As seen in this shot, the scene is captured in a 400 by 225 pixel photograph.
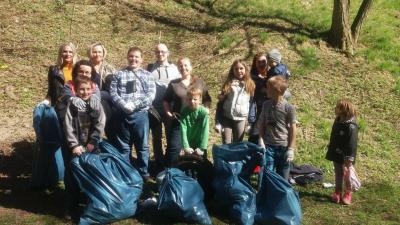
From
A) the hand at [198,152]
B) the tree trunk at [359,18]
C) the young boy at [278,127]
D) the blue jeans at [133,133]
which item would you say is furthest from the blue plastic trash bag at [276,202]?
the tree trunk at [359,18]

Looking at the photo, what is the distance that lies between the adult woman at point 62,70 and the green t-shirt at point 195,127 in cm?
136

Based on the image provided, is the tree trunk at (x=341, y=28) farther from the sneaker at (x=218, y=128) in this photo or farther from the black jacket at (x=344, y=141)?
the sneaker at (x=218, y=128)

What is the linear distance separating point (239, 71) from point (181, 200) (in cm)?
163

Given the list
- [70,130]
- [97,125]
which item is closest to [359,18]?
[97,125]

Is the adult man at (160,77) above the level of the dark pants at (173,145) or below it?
above

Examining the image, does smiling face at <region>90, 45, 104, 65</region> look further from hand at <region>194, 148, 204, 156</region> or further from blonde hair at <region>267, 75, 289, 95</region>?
blonde hair at <region>267, 75, 289, 95</region>

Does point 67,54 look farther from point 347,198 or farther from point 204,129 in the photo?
point 347,198

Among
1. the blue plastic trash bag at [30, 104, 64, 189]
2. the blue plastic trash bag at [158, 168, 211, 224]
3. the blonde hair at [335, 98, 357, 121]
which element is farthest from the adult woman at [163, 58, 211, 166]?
the blonde hair at [335, 98, 357, 121]

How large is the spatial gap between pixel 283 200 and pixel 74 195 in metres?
2.02

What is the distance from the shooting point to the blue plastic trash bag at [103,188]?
5043mm

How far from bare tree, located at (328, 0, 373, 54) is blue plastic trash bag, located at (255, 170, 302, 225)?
5658 mm

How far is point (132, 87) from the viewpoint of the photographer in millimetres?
5797

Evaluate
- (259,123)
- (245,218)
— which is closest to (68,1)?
(259,123)

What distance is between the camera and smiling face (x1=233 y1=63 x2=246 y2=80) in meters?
5.89
